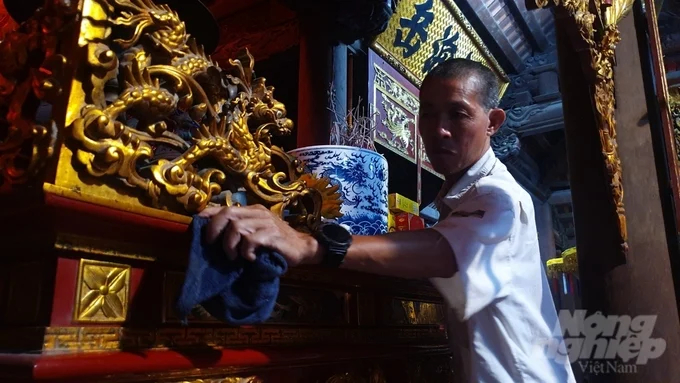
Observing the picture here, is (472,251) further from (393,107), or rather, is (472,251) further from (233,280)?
(393,107)

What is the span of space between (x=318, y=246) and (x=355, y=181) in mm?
521

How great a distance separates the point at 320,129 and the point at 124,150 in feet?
6.14

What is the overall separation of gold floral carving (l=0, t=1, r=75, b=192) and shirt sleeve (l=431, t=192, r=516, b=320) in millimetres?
574

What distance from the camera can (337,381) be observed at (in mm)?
846

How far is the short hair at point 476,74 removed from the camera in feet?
3.69

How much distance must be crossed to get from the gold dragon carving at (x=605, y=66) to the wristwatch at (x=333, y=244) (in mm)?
1290

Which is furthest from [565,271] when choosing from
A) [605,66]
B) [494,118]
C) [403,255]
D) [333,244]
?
[333,244]

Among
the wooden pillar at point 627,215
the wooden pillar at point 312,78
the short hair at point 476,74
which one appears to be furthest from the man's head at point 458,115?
the wooden pillar at point 312,78

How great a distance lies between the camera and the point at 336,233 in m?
0.73

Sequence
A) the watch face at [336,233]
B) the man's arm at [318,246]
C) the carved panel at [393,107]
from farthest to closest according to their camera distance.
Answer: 1. the carved panel at [393,107]
2. the watch face at [336,233]
3. the man's arm at [318,246]

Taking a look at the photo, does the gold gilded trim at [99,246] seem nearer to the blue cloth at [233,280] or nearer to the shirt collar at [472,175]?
the blue cloth at [233,280]

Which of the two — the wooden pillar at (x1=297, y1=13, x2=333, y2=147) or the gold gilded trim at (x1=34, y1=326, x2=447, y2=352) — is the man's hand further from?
the wooden pillar at (x1=297, y1=13, x2=333, y2=147)

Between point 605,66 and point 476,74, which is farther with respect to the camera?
point 605,66

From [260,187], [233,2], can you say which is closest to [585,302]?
[260,187]
